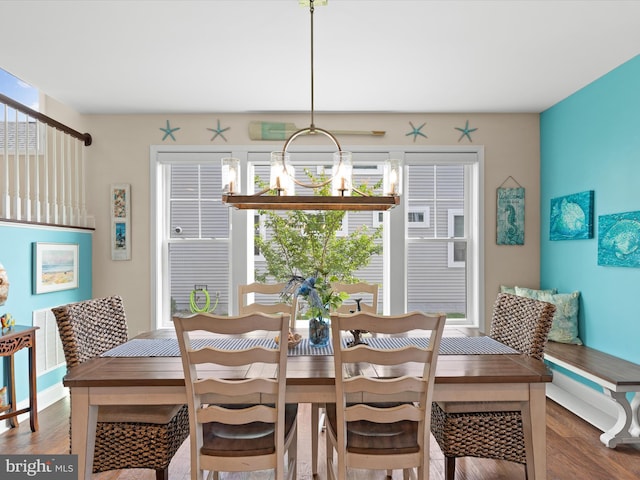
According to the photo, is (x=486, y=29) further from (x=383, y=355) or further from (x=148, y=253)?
(x=148, y=253)

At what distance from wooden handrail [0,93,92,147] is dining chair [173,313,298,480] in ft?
8.17

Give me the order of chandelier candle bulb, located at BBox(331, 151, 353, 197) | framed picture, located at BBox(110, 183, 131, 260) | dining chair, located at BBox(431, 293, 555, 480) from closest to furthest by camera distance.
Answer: dining chair, located at BBox(431, 293, 555, 480) → chandelier candle bulb, located at BBox(331, 151, 353, 197) → framed picture, located at BBox(110, 183, 131, 260)

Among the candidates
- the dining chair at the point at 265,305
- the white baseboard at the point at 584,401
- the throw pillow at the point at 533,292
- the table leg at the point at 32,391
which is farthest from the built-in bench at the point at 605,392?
the table leg at the point at 32,391

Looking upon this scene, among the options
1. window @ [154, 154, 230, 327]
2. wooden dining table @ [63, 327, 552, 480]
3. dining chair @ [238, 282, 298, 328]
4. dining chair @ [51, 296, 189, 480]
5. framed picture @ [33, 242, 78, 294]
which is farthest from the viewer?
window @ [154, 154, 230, 327]

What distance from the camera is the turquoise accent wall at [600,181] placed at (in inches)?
123

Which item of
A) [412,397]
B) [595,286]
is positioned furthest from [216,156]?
[595,286]

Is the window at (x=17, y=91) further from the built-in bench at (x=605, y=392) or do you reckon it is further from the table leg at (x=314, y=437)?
the built-in bench at (x=605, y=392)

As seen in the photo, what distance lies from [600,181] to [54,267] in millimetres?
4440

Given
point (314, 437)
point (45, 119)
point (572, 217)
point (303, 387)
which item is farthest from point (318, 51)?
point (572, 217)

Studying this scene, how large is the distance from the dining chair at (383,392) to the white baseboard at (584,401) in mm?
2003

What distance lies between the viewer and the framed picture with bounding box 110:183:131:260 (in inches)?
171

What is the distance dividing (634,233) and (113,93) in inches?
163

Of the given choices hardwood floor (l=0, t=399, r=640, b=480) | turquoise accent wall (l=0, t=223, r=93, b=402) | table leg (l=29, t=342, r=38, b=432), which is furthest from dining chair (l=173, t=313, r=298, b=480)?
turquoise accent wall (l=0, t=223, r=93, b=402)

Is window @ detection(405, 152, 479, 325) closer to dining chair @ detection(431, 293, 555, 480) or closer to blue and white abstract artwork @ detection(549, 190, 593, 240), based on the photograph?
blue and white abstract artwork @ detection(549, 190, 593, 240)
